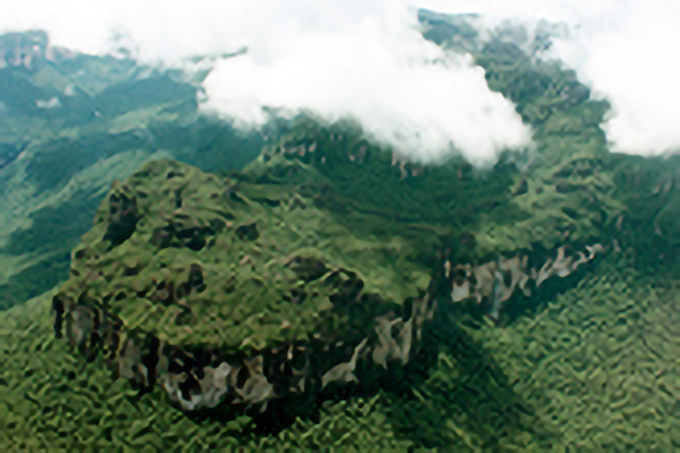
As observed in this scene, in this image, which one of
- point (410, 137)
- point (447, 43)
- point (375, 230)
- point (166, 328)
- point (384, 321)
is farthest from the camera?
point (447, 43)

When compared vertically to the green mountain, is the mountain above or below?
below

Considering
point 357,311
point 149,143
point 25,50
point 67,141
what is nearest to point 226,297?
point 357,311

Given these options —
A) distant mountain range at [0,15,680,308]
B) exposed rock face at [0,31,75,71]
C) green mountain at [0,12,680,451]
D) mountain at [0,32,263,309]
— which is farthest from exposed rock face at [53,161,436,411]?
exposed rock face at [0,31,75,71]

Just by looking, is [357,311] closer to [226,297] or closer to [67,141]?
[226,297]

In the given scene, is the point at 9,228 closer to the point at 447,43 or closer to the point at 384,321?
the point at 384,321

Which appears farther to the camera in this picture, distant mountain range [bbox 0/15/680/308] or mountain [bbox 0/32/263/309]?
mountain [bbox 0/32/263/309]

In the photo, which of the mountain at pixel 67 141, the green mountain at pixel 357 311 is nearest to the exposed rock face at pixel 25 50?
the mountain at pixel 67 141

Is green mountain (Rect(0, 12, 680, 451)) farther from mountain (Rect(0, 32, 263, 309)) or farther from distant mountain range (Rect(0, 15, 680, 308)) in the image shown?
mountain (Rect(0, 32, 263, 309))

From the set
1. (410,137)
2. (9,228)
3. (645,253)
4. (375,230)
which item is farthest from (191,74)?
(645,253)

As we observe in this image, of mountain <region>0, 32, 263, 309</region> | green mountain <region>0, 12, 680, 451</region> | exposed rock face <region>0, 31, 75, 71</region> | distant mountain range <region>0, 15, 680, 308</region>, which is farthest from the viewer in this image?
exposed rock face <region>0, 31, 75, 71</region>
